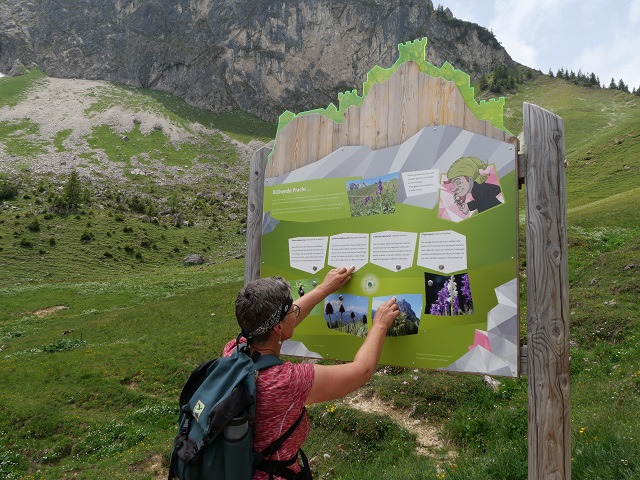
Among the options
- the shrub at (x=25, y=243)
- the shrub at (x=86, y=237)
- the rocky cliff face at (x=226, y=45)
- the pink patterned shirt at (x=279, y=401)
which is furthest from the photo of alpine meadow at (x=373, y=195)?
the rocky cliff face at (x=226, y=45)

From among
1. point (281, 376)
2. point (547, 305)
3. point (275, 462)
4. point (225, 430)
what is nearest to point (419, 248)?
point (547, 305)

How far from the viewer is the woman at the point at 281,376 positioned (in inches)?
120

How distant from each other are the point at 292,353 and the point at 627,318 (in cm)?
1047

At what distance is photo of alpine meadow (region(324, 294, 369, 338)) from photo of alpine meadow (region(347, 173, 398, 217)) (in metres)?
1.01

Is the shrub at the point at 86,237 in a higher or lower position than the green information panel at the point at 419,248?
higher

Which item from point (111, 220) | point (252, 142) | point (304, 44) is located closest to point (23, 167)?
point (111, 220)

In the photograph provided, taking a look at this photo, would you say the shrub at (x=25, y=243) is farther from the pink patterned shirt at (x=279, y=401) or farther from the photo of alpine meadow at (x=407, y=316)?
the pink patterned shirt at (x=279, y=401)

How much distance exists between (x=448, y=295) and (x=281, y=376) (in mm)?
1982

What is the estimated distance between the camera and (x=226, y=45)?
7279 inches

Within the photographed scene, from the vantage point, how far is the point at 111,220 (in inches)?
Result: 2338

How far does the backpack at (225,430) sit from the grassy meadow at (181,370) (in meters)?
3.30

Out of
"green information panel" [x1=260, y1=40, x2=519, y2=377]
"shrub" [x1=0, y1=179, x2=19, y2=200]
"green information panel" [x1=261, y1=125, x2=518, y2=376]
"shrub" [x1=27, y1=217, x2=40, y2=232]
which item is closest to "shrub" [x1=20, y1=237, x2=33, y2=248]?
"shrub" [x1=27, y1=217, x2=40, y2=232]

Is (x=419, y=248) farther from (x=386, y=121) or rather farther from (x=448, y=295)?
(x=386, y=121)

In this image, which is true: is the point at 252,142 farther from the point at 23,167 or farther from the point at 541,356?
the point at 541,356
